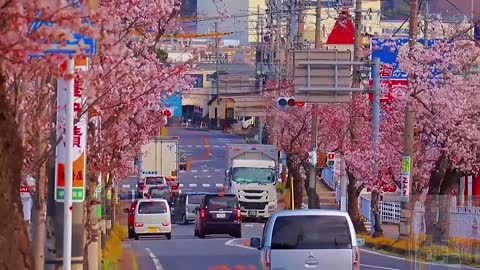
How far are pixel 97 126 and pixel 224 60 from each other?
90.0 m

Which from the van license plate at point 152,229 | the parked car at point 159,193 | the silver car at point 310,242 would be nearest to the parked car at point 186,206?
the parked car at point 159,193

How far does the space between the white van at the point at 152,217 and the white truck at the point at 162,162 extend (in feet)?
65.9

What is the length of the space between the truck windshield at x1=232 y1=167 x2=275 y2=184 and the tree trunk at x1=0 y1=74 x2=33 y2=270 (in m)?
44.3

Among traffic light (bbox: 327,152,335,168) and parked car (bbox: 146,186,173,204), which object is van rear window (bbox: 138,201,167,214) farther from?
parked car (bbox: 146,186,173,204)

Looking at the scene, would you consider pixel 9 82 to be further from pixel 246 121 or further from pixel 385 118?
pixel 246 121

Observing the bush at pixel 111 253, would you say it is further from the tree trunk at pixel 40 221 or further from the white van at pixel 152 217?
the tree trunk at pixel 40 221

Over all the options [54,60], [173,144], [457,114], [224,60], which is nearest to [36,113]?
[54,60]

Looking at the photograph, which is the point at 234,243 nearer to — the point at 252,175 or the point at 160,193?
the point at 252,175

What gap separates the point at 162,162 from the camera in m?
64.7

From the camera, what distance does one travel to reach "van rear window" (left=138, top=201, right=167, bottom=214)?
1550 inches

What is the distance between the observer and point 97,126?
16047mm

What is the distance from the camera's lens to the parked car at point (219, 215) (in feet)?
134

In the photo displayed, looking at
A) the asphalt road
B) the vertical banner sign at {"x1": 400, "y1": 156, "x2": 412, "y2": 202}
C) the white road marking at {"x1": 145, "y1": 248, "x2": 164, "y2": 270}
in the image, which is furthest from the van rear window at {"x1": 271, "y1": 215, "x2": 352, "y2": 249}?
the white road marking at {"x1": 145, "y1": 248, "x2": 164, "y2": 270}

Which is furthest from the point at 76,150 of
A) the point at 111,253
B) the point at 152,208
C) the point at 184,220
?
the point at 184,220
